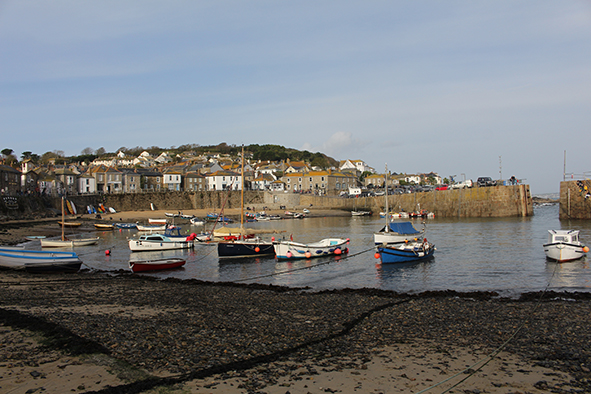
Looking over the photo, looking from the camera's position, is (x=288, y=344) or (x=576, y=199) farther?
(x=576, y=199)

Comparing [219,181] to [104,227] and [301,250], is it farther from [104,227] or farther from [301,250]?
[301,250]

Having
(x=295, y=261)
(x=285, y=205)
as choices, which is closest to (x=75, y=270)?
(x=295, y=261)

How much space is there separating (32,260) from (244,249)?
44.8 ft

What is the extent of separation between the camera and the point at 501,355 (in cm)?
974

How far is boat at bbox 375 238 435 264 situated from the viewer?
2792 centimetres

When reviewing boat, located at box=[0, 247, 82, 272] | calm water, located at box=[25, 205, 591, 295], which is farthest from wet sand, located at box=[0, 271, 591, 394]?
boat, located at box=[0, 247, 82, 272]

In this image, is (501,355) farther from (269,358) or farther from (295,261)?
(295,261)

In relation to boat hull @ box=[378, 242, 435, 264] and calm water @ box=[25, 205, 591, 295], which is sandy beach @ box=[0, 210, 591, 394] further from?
boat hull @ box=[378, 242, 435, 264]

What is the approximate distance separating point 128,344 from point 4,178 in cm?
7408

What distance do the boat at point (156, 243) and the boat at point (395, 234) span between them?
16545 mm

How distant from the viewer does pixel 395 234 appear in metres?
36.0

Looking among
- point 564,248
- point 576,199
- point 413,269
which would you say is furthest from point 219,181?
point 564,248

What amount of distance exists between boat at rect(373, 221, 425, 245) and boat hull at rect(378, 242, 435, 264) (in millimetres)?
2049

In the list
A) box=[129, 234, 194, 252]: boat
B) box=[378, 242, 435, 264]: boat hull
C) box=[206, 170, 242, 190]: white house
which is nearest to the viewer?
box=[378, 242, 435, 264]: boat hull
